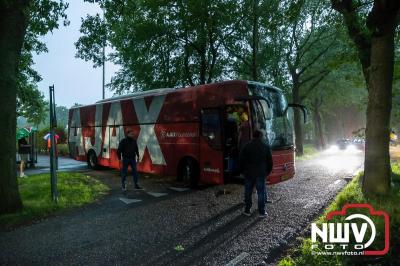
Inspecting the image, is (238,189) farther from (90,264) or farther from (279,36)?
(279,36)

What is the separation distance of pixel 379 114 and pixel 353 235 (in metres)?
4.18

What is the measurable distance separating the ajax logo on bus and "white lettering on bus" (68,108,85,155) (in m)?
14.9

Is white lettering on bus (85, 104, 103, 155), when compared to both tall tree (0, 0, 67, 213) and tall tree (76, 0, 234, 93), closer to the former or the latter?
tall tree (76, 0, 234, 93)

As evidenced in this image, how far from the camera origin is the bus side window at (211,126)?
10.9 meters

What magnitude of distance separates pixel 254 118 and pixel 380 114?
315 cm

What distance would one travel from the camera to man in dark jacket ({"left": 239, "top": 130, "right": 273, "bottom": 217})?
26.5 feet

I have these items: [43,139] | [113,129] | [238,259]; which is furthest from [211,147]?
[43,139]

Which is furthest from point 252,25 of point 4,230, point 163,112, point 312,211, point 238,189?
point 4,230

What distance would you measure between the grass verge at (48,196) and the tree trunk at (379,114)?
→ 7.57 m

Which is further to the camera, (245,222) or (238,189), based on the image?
(238,189)

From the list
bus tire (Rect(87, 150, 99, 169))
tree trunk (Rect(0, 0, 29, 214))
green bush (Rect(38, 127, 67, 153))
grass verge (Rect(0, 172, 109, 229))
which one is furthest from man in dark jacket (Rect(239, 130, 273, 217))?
green bush (Rect(38, 127, 67, 153))

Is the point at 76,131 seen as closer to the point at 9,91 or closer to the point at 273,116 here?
the point at 9,91

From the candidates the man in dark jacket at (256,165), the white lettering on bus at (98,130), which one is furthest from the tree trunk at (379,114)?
the white lettering on bus at (98,130)

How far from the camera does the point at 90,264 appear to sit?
523 cm
